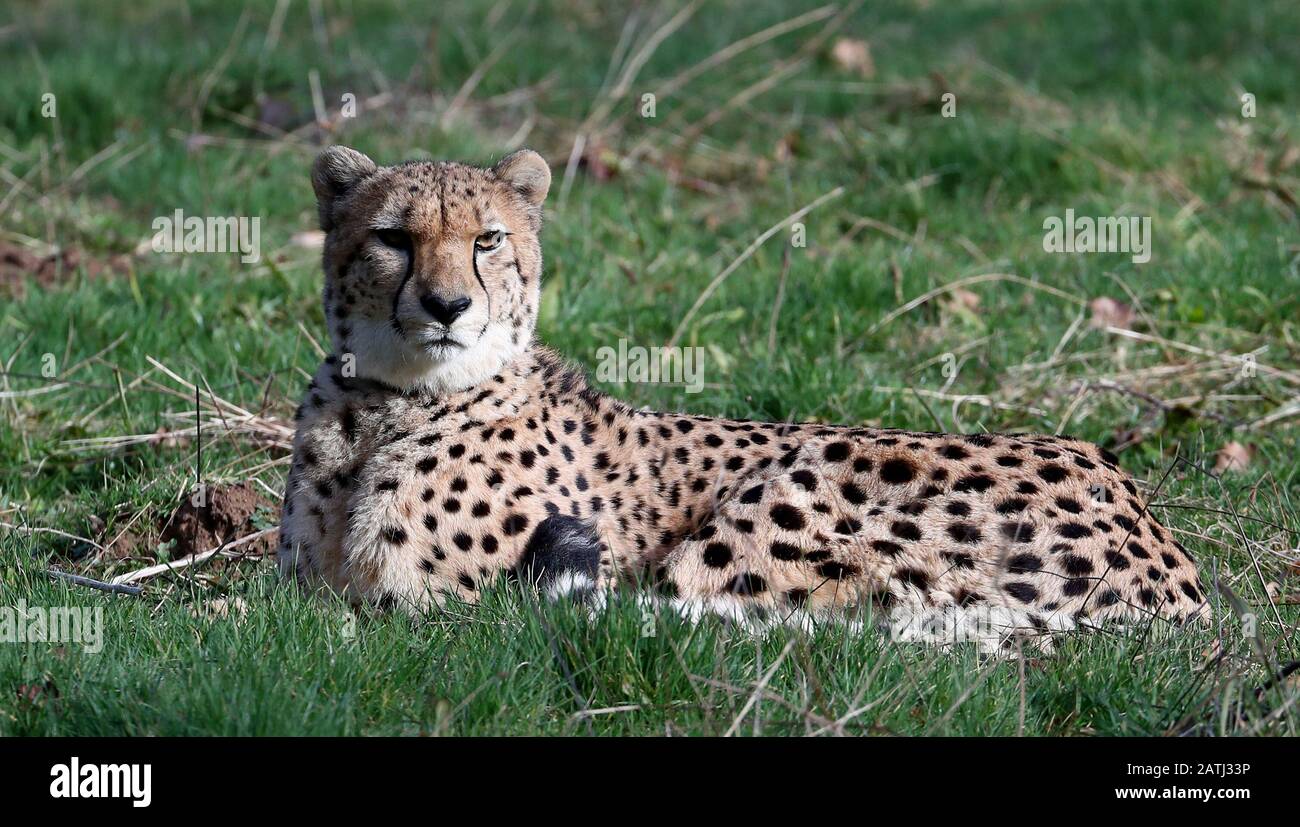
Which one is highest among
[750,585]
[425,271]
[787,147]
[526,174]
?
[787,147]

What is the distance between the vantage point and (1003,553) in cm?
460

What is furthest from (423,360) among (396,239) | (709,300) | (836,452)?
(709,300)

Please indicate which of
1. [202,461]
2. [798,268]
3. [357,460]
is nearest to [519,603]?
[357,460]

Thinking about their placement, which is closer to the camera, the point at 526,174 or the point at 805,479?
the point at 805,479

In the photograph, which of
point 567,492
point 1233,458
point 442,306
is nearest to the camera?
point 442,306

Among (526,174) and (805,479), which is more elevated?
(526,174)

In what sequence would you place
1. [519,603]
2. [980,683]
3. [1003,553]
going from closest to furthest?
[980,683], [519,603], [1003,553]

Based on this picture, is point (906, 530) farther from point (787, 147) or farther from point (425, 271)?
point (787, 147)

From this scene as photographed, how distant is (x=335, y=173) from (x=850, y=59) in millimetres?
6743

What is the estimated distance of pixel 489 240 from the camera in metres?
4.69

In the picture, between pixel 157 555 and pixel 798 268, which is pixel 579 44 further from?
pixel 157 555

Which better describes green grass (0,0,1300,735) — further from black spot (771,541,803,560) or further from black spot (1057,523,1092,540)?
black spot (771,541,803,560)

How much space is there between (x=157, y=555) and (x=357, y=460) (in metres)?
1.09

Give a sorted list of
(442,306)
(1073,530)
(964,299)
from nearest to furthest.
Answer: (442,306) → (1073,530) → (964,299)
